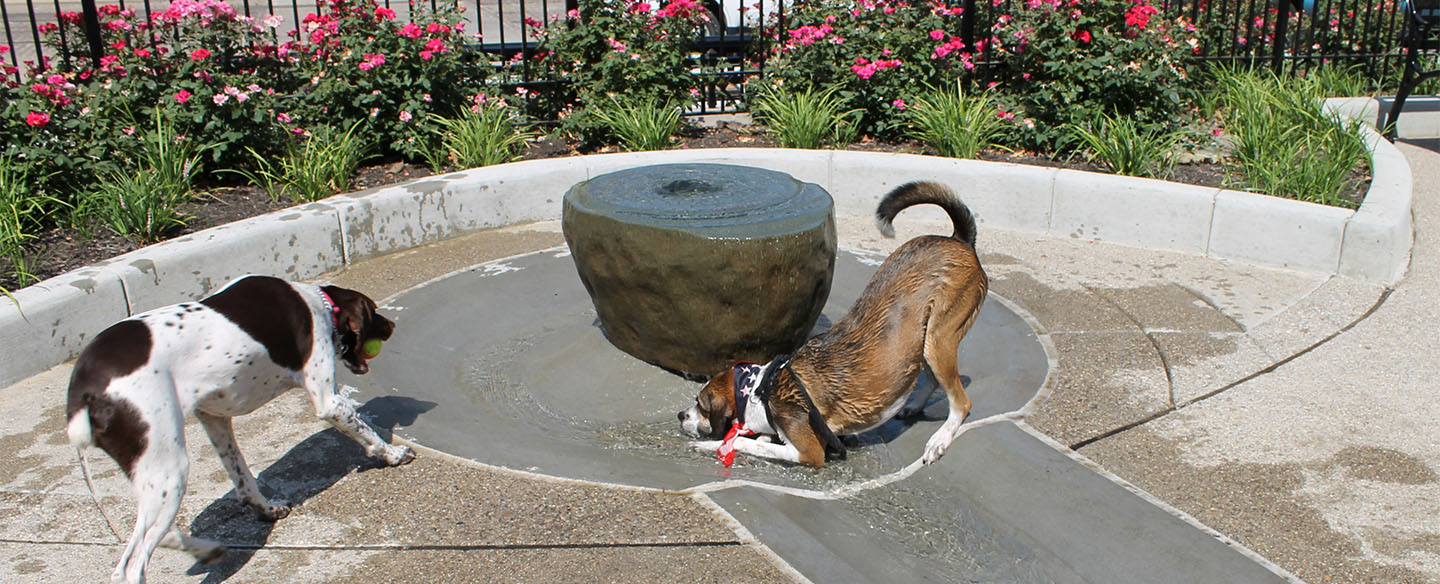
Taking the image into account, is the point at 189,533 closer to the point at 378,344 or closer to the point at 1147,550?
the point at 378,344

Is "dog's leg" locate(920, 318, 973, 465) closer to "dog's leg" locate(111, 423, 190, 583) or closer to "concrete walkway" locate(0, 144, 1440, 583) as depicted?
"concrete walkway" locate(0, 144, 1440, 583)

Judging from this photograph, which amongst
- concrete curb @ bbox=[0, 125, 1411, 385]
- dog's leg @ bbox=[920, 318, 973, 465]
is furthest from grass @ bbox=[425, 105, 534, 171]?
dog's leg @ bbox=[920, 318, 973, 465]

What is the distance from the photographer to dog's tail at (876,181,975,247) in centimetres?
492

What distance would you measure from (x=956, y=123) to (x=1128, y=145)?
1308 millimetres

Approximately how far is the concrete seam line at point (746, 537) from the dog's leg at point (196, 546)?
167 cm

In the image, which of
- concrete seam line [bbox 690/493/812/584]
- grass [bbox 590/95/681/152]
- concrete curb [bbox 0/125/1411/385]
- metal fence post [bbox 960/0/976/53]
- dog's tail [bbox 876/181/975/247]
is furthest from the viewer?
metal fence post [bbox 960/0/976/53]

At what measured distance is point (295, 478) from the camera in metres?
4.32

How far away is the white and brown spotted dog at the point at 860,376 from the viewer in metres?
4.53

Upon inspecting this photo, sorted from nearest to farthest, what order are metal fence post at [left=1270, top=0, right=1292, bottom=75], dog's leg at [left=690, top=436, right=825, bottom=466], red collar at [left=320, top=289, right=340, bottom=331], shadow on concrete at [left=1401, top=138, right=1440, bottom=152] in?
red collar at [left=320, top=289, right=340, bottom=331] < dog's leg at [left=690, top=436, right=825, bottom=466] < shadow on concrete at [left=1401, top=138, right=1440, bottom=152] < metal fence post at [left=1270, top=0, right=1292, bottom=75]

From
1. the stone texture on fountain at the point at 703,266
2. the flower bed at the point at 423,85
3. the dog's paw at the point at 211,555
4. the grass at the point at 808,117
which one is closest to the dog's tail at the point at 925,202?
the stone texture on fountain at the point at 703,266

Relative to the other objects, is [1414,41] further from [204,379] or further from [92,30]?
[92,30]

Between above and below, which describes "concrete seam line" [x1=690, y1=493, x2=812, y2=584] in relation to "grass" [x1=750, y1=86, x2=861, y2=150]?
below

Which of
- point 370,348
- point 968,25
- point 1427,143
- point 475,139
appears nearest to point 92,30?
point 475,139

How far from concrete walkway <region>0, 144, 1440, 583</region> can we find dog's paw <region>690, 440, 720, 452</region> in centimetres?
54
